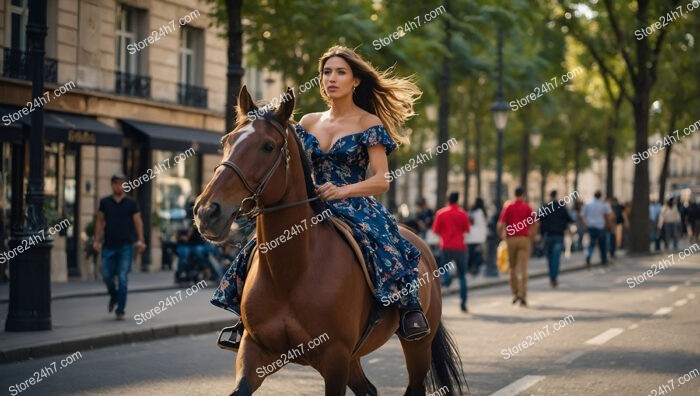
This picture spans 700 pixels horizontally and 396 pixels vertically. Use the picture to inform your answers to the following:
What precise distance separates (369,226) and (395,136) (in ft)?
2.35

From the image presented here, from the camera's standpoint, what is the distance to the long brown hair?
6.61m

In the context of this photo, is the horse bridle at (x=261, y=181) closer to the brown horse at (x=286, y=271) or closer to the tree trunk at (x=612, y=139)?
the brown horse at (x=286, y=271)

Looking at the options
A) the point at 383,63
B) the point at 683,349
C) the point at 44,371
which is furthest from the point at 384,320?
the point at 383,63

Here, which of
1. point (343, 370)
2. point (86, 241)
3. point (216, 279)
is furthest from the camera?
point (86, 241)

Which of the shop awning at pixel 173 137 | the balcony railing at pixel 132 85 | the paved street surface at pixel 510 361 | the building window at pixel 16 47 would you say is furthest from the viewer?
the balcony railing at pixel 132 85

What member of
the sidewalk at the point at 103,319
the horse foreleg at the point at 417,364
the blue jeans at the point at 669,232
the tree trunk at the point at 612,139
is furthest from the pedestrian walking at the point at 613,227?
the horse foreleg at the point at 417,364

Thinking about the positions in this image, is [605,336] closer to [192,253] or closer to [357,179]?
[357,179]

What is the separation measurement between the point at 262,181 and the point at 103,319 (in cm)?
1078

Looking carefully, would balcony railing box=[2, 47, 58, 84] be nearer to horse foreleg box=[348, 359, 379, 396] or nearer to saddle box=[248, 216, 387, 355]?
horse foreleg box=[348, 359, 379, 396]

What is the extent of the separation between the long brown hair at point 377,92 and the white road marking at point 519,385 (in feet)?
9.42

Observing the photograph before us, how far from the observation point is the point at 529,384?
30.9ft

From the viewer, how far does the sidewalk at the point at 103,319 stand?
1237 cm

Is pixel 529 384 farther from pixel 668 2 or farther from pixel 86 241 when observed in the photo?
pixel 668 2

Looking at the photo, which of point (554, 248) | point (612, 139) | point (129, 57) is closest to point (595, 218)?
point (554, 248)
